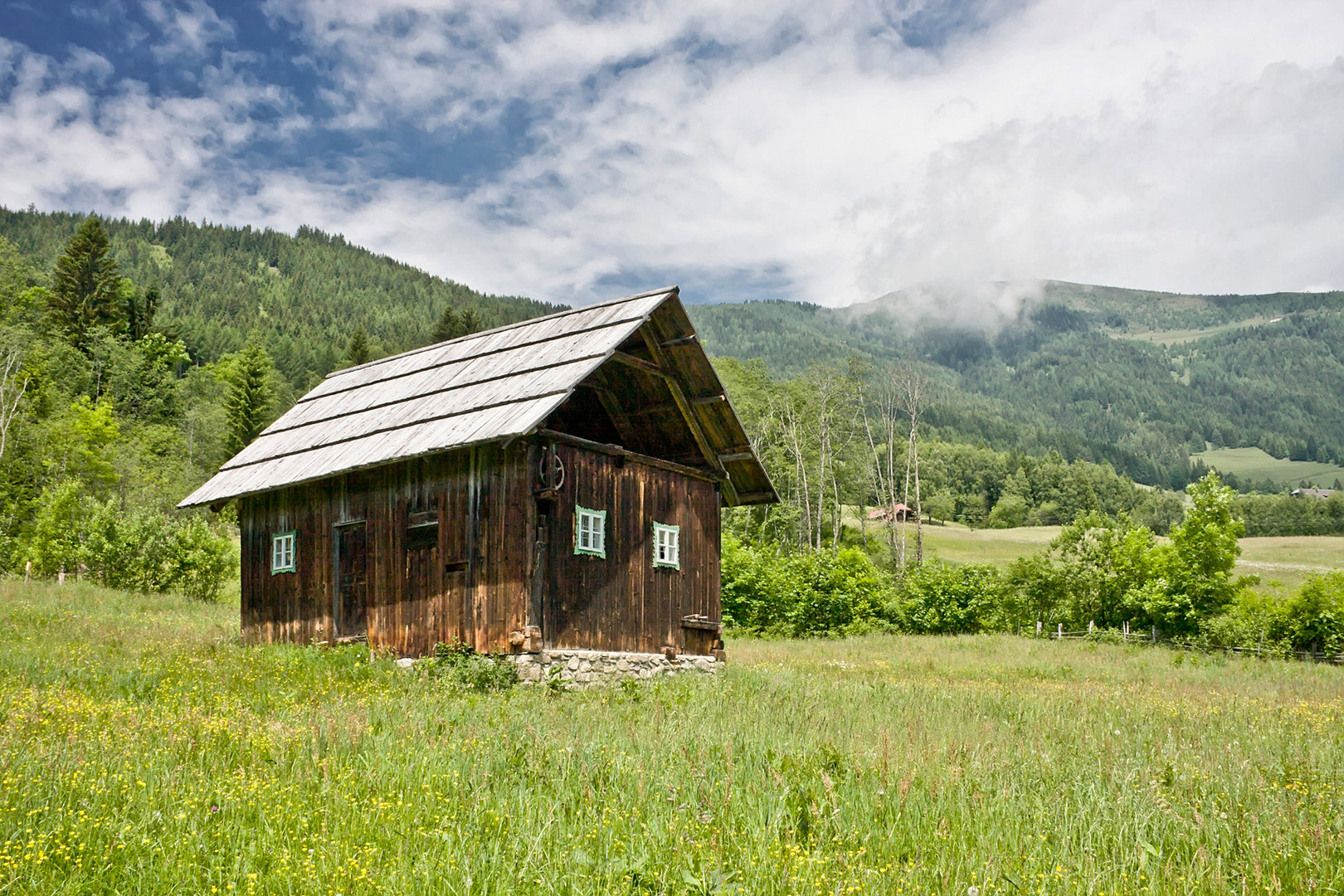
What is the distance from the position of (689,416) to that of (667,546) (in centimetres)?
276

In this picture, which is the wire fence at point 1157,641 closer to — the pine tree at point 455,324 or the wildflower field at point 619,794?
the wildflower field at point 619,794

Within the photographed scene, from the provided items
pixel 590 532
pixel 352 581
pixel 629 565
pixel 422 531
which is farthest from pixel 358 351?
pixel 590 532

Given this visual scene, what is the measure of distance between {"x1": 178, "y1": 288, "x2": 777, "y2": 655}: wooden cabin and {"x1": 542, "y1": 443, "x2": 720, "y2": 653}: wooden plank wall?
4 cm

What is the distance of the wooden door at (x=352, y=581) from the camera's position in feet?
58.2

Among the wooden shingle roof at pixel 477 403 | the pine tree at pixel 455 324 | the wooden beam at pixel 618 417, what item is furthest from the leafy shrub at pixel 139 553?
the pine tree at pixel 455 324

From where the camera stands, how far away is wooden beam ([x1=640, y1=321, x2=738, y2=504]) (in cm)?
1853

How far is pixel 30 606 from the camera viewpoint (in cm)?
2308

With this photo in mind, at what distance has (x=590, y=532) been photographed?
17109mm

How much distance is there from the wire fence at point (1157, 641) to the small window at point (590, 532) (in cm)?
2336

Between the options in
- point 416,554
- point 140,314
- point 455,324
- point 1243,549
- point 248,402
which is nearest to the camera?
point 416,554

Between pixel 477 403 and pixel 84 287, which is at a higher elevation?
pixel 84 287

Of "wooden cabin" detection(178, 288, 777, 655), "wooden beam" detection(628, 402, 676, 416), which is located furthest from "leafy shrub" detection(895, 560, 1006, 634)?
"wooden beam" detection(628, 402, 676, 416)

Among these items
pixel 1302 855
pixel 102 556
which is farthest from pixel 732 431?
pixel 102 556

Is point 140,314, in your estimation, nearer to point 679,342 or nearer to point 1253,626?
point 679,342
